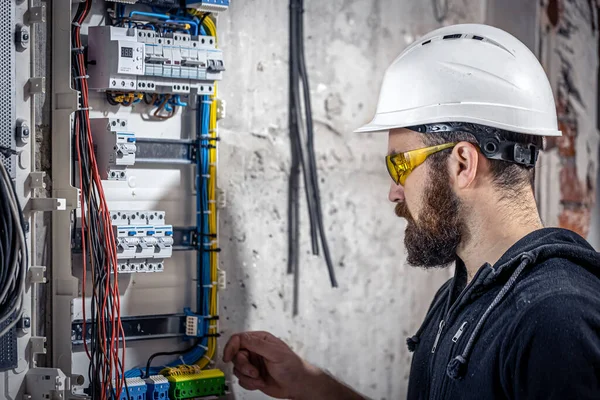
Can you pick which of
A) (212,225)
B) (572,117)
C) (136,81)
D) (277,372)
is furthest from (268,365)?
(572,117)

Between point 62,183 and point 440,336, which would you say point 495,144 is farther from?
point 62,183

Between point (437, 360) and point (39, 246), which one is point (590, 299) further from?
point (39, 246)

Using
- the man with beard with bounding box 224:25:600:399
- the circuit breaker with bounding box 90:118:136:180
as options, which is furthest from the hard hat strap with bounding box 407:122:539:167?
the circuit breaker with bounding box 90:118:136:180

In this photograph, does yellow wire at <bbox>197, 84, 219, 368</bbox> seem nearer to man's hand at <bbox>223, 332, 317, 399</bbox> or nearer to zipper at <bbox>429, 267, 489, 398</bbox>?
man's hand at <bbox>223, 332, 317, 399</bbox>

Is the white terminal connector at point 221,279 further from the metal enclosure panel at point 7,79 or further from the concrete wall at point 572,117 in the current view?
the concrete wall at point 572,117

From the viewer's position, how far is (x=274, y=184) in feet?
9.03

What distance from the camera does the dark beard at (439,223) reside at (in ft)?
5.88

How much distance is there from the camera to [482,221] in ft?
5.78

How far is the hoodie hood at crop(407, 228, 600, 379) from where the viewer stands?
1592mm

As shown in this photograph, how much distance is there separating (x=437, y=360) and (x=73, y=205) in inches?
43.9

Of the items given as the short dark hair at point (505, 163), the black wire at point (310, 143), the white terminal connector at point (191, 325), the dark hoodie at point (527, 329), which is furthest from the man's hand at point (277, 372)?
the short dark hair at point (505, 163)

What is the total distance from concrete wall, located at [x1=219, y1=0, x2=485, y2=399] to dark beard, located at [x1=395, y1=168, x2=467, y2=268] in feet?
3.13

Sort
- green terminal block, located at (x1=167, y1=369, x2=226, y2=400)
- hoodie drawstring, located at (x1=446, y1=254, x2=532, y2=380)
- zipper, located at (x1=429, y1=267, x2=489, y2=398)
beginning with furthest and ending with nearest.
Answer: green terminal block, located at (x1=167, y1=369, x2=226, y2=400) → zipper, located at (x1=429, y1=267, x2=489, y2=398) → hoodie drawstring, located at (x1=446, y1=254, x2=532, y2=380)

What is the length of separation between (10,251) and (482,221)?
1.16 m
